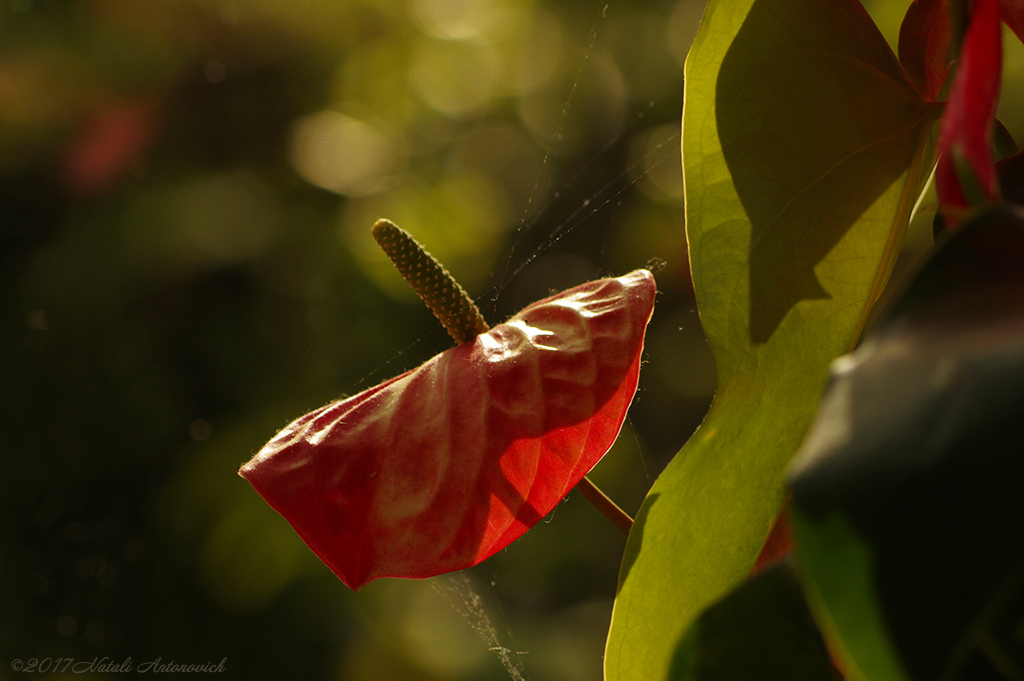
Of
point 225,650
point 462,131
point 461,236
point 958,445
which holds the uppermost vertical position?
point 958,445

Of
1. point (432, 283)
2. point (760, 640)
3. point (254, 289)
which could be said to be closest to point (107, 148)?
point (254, 289)

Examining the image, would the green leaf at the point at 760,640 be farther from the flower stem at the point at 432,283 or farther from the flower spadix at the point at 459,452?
the flower stem at the point at 432,283

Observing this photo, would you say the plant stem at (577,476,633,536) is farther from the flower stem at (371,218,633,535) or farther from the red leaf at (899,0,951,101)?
the red leaf at (899,0,951,101)

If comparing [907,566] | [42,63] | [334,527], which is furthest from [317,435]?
[42,63]

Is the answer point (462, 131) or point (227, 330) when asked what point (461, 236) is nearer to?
point (462, 131)

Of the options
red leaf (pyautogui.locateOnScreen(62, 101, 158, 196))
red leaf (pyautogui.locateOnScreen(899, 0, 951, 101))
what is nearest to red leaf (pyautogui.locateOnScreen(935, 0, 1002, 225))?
red leaf (pyautogui.locateOnScreen(899, 0, 951, 101))

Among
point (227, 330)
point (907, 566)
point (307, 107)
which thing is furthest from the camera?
point (307, 107)
